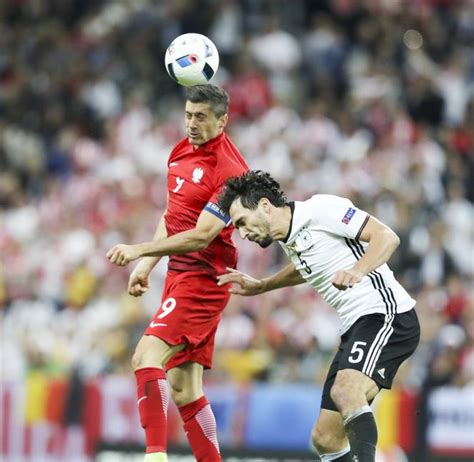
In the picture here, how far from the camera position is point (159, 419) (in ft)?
26.9

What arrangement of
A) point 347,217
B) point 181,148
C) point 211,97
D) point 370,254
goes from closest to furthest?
point 370,254
point 347,217
point 211,97
point 181,148

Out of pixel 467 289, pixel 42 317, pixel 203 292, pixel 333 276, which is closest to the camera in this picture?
pixel 333 276

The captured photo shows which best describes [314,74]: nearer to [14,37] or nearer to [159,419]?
[14,37]

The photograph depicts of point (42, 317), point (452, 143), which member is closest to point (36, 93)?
point (42, 317)

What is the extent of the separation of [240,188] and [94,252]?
8080 millimetres

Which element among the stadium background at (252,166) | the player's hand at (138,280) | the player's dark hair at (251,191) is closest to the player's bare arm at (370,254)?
the player's dark hair at (251,191)

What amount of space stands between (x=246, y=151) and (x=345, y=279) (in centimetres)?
896

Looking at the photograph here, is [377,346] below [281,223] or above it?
below

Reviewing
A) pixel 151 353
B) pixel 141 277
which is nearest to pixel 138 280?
pixel 141 277

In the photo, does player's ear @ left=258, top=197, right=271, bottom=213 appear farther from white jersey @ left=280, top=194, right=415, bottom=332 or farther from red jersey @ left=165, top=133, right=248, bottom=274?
red jersey @ left=165, top=133, right=248, bottom=274

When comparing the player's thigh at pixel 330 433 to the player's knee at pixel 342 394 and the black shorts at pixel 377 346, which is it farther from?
the player's knee at pixel 342 394

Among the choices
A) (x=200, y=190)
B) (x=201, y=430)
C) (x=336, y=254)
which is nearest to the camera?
(x=336, y=254)

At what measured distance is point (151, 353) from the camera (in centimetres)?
832

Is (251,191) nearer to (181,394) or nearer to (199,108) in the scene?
(199,108)
